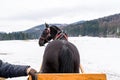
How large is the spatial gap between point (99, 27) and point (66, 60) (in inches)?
4286

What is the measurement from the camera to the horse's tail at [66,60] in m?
5.47

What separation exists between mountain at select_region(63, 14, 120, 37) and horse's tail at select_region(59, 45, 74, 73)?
95.1m

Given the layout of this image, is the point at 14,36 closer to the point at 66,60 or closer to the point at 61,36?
the point at 61,36

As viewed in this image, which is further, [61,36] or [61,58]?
[61,36]

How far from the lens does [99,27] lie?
11375cm

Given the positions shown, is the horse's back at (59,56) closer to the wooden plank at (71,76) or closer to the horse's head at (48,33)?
the horse's head at (48,33)

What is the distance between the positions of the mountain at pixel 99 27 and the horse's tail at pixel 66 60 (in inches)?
3744

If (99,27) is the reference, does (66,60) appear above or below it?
below

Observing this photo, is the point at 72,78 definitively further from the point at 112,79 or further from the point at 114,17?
the point at 114,17

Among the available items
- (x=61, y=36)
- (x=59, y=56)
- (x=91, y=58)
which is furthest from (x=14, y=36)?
(x=59, y=56)

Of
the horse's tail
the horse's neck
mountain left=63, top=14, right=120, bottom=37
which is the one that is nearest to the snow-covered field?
the horse's neck

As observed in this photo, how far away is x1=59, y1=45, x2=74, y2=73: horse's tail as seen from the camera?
215 inches

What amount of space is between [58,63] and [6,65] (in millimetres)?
2222

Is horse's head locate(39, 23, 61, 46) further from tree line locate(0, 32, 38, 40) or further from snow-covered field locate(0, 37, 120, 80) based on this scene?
tree line locate(0, 32, 38, 40)
